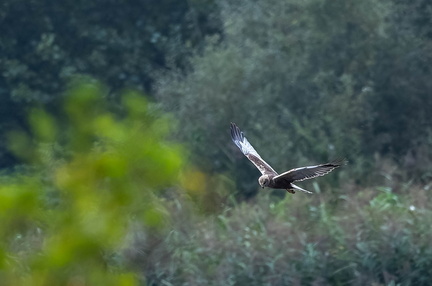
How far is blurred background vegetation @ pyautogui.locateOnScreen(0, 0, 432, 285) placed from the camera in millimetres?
3512

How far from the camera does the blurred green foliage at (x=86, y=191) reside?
3.41m

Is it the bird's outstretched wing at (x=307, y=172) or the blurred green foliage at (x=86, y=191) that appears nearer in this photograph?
the blurred green foliage at (x=86, y=191)

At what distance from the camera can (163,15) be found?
945 inches

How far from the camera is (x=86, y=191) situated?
3506mm

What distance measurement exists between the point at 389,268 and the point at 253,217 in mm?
1751

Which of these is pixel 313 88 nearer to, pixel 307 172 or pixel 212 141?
pixel 212 141

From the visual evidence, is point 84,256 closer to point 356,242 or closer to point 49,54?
point 356,242

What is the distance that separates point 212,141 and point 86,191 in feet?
46.2

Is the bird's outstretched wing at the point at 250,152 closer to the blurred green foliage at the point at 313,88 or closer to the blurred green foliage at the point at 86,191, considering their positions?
the blurred green foliage at the point at 86,191

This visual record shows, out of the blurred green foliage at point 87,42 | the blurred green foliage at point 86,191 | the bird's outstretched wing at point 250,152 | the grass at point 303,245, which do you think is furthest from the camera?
the blurred green foliage at point 87,42

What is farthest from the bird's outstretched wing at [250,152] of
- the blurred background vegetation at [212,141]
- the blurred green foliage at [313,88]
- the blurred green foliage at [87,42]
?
the blurred green foliage at [87,42]

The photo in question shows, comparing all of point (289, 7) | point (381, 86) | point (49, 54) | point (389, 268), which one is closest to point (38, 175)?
point (389, 268)

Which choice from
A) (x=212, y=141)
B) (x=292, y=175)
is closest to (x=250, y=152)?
(x=292, y=175)

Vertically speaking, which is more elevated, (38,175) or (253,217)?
(38,175)
